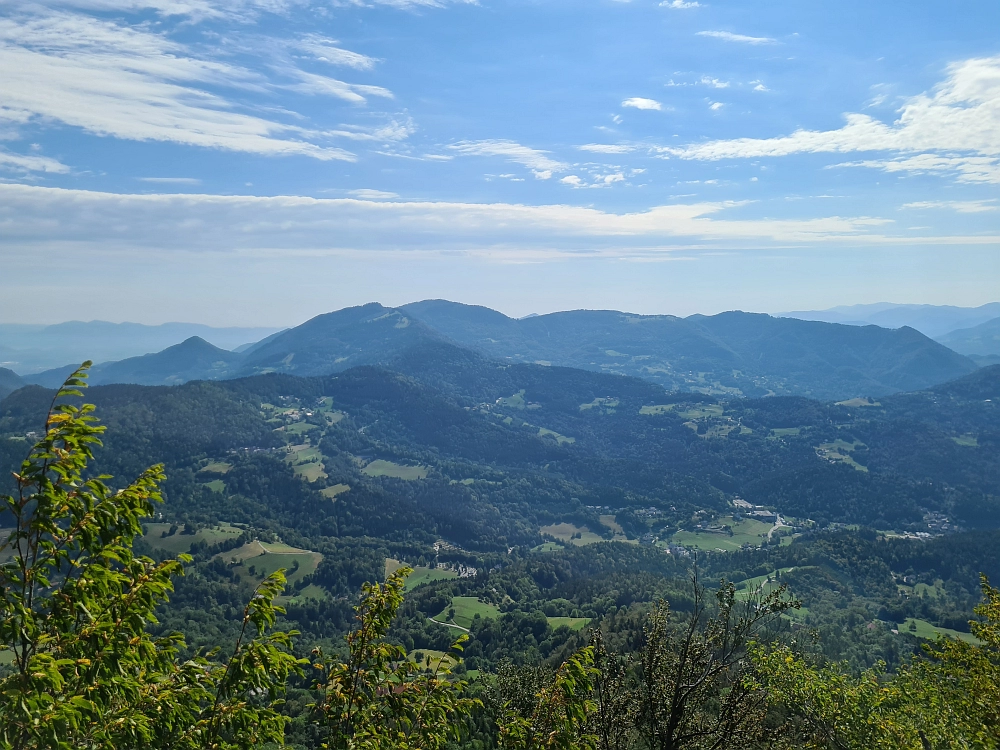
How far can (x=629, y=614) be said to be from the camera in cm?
10156

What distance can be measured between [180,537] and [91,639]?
661 ft

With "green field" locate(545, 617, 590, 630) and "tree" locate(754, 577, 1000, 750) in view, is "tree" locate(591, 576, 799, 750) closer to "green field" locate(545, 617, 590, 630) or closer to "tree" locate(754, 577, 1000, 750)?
"tree" locate(754, 577, 1000, 750)

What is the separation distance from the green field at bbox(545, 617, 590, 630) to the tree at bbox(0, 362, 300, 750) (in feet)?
359

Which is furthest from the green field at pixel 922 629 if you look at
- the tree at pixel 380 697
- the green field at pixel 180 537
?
the green field at pixel 180 537

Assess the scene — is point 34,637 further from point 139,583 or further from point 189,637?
point 189,637

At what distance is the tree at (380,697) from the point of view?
1034 cm

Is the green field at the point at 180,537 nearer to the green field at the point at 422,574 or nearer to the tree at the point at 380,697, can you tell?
the green field at the point at 422,574

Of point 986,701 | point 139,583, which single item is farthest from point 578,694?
point 986,701

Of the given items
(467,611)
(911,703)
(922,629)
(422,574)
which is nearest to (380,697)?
(911,703)

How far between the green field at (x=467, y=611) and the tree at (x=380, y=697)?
409ft

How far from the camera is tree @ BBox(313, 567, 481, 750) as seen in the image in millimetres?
10344

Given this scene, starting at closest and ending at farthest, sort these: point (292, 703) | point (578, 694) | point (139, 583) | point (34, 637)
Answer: point (34, 637) < point (139, 583) < point (578, 694) < point (292, 703)

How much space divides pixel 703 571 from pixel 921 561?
6073 cm

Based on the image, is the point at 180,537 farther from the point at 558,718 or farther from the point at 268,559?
the point at 558,718
